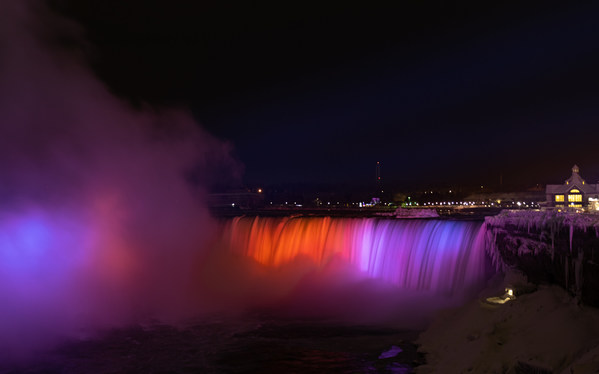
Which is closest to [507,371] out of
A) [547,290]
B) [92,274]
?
[547,290]

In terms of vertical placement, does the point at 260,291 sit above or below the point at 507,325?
below

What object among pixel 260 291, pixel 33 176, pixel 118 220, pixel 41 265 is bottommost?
pixel 260 291

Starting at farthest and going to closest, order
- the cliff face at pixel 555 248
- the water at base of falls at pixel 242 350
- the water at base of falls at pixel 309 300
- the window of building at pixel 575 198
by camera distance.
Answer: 1. the window of building at pixel 575 198
2. the water at base of falls at pixel 309 300
3. the water at base of falls at pixel 242 350
4. the cliff face at pixel 555 248

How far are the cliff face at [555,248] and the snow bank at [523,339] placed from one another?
0.33 m

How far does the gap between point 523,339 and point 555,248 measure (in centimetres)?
261

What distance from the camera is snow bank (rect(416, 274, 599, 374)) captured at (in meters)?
8.27

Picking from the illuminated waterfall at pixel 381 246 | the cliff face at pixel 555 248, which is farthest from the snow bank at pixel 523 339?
the illuminated waterfall at pixel 381 246

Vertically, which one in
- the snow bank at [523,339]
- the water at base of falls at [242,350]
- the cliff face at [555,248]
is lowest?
the water at base of falls at [242,350]

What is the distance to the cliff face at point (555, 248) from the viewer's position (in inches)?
→ 390

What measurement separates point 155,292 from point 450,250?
36.7ft

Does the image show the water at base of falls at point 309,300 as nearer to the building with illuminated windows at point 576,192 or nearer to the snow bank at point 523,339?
the snow bank at point 523,339

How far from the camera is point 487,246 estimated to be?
50.2 feet

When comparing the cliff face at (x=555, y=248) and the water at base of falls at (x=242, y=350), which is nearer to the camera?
the cliff face at (x=555, y=248)

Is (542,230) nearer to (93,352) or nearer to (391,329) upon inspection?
(391,329)
